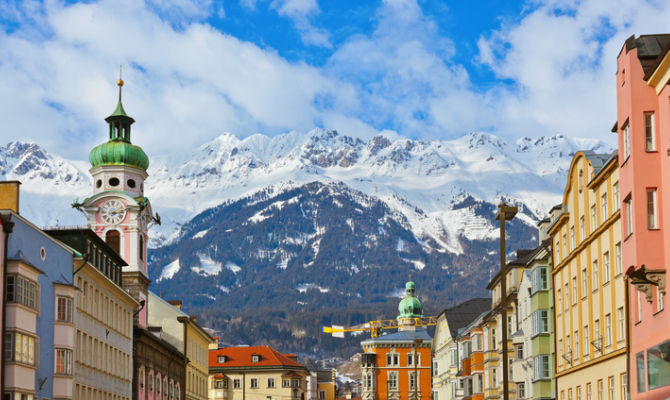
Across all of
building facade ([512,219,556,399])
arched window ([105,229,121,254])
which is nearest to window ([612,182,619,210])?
building facade ([512,219,556,399])

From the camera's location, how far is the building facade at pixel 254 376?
176 meters

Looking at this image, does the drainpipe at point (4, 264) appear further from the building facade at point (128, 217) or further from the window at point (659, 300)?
the building facade at point (128, 217)

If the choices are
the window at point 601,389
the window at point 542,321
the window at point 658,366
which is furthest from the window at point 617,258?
the window at point 542,321

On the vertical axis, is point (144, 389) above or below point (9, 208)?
below

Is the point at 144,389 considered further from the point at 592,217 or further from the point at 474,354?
the point at 592,217

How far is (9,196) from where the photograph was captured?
5872cm

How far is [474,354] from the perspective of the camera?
10662 cm

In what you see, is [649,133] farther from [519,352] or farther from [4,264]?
[519,352]

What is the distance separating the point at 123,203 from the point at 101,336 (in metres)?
38.7

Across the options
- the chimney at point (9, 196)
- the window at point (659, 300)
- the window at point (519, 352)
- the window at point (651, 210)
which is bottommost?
the window at point (659, 300)

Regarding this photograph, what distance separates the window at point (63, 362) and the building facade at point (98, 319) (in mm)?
1714

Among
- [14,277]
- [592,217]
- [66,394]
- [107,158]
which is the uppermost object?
[107,158]

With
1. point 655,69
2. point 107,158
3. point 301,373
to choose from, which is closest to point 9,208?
point 655,69

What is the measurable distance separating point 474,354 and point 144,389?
31.7 m
